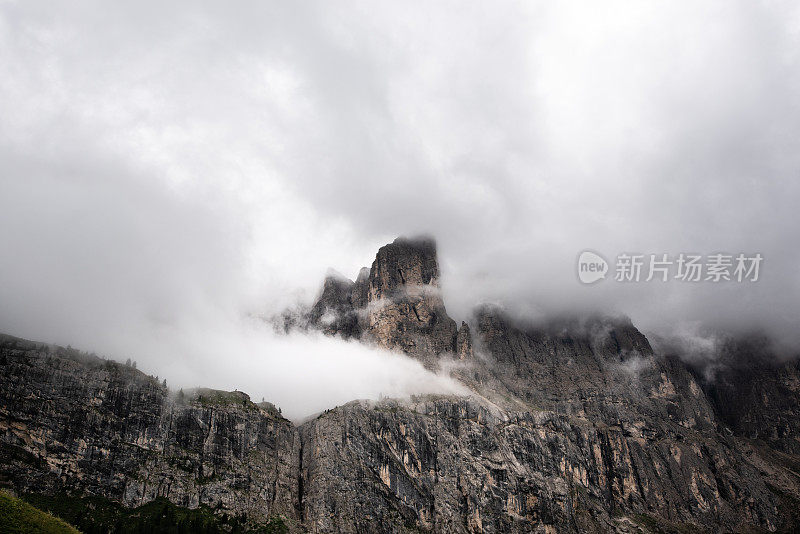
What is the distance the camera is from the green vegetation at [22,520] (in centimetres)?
6781

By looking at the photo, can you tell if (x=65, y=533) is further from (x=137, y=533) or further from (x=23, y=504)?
(x=137, y=533)

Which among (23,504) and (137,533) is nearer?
(23,504)

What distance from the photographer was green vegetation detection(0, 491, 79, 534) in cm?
6781

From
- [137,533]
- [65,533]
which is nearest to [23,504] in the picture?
[65,533]

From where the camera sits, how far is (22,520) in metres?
→ 70.1

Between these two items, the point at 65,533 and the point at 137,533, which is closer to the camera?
the point at 65,533

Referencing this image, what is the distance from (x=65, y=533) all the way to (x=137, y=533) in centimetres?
15122

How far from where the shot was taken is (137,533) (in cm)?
19988

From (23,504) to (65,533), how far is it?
24.6 feet

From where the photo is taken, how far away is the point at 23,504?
74750 mm

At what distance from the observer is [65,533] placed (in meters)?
74.8

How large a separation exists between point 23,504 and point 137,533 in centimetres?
15113
